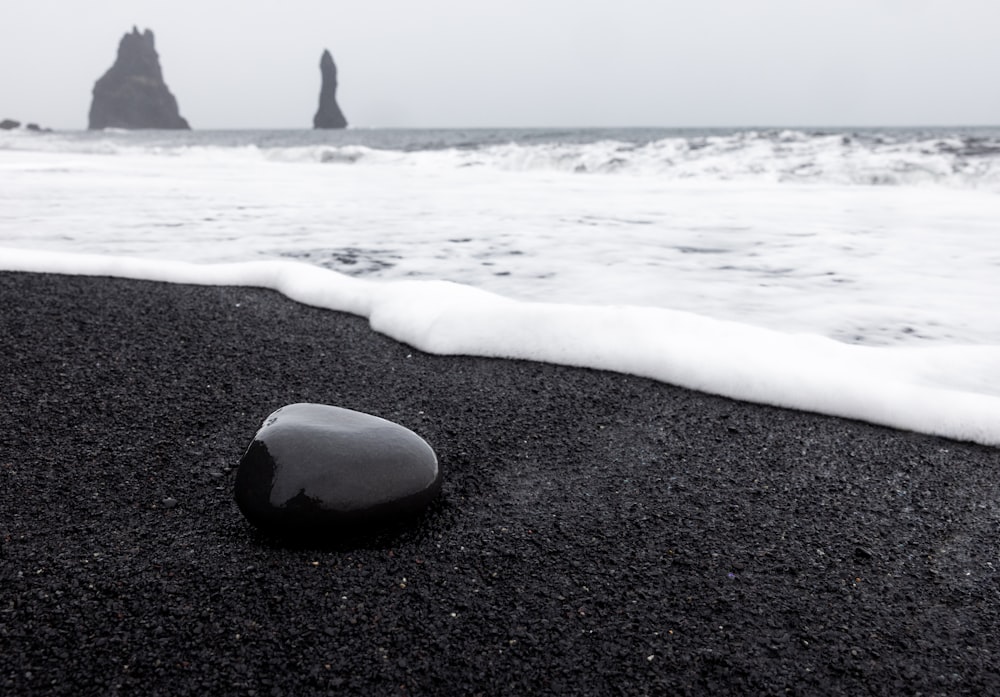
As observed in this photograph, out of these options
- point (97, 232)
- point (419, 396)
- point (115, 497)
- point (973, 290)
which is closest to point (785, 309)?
point (973, 290)

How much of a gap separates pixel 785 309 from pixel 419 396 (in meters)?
1.69

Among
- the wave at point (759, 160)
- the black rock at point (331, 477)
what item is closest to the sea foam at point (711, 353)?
the black rock at point (331, 477)

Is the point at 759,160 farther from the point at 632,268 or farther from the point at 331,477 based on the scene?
the point at 331,477

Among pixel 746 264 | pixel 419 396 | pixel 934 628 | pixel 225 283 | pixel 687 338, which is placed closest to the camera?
pixel 934 628

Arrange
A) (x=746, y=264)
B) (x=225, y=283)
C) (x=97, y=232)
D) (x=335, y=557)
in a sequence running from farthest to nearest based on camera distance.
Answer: (x=97, y=232), (x=746, y=264), (x=225, y=283), (x=335, y=557)

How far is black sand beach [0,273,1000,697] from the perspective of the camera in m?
0.98

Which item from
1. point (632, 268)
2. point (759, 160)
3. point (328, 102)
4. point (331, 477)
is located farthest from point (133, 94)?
point (331, 477)

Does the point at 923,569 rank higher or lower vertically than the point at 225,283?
lower

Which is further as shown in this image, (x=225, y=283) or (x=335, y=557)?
(x=225, y=283)

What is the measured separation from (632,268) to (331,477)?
8.60 ft

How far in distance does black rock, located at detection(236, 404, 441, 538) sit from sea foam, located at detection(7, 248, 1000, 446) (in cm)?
92

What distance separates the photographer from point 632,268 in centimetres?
360

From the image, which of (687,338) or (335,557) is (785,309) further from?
(335,557)

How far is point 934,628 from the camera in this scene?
108 cm
